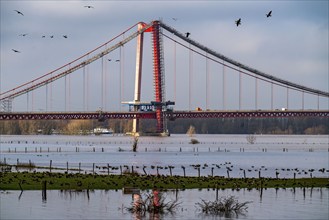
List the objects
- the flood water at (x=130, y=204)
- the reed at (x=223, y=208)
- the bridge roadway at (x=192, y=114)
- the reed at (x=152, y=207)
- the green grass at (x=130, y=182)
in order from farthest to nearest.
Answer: the bridge roadway at (x=192, y=114) → the green grass at (x=130, y=182) → the reed at (x=223, y=208) → the reed at (x=152, y=207) → the flood water at (x=130, y=204)

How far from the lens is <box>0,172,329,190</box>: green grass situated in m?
47.4

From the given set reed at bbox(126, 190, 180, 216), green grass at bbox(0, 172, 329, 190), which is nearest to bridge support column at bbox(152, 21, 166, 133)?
green grass at bbox(0, 172, 329, 190)

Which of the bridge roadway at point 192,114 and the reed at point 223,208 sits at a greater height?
the bridge roadway at point 192,114

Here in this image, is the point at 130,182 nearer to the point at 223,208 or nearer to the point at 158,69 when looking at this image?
the point at 223,208

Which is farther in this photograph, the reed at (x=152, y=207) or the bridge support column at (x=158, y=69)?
the bridge support column at (x=158, y=69)

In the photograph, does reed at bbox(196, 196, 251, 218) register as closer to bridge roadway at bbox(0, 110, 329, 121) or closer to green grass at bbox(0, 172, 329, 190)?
green grass at bbox(0, 172, 329, 190)

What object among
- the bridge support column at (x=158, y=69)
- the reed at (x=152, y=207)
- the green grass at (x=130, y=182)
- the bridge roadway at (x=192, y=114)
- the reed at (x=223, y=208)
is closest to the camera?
the reed at (x=152, y=207)

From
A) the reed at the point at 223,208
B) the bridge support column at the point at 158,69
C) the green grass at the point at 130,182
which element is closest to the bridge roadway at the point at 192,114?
the bridge support column at the point at 158,69

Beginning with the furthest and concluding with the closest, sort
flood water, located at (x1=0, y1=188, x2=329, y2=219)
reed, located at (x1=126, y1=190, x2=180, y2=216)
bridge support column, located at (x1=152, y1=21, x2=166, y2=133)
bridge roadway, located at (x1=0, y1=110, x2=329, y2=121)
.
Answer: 1. bridge support column, located at (x1=152, y1=21, x2=166, y2=133)
2. bridge roadway, located at (x1=0, y1=110, x2=329, y2=121)
3. reed, located at (x1=126, y1=190, x2=180, y2=216)
4. flood water, located at (x1=0, y1=188, x2=329, y2=219)

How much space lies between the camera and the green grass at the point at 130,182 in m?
47.4

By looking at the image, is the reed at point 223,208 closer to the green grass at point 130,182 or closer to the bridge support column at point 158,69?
the green grass at point 130,182

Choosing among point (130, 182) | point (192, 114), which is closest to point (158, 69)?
point (192, 114)

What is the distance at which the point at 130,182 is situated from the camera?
1935 inches

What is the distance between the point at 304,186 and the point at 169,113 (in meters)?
106
